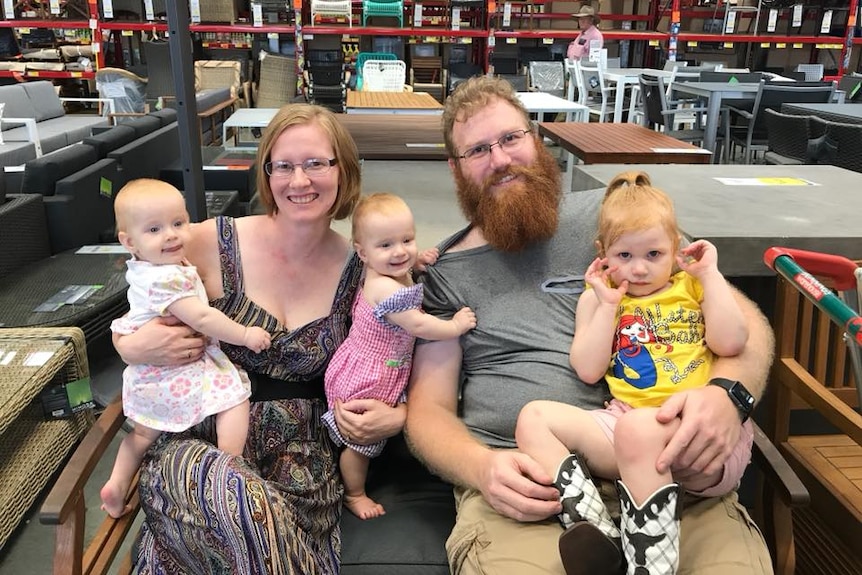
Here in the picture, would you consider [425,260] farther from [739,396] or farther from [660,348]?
[739,396]

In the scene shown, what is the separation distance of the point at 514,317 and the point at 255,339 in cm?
61

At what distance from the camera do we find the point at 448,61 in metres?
10.9

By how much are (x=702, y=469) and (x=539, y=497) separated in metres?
0.32

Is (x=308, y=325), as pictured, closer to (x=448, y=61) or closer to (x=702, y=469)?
(x=702, y=469)

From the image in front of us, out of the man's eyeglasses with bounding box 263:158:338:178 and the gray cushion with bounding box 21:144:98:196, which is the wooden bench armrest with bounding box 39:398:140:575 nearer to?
the man's eyeglasses with bounding box 263:158:338:178

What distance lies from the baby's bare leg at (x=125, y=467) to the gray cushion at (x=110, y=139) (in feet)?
10.3

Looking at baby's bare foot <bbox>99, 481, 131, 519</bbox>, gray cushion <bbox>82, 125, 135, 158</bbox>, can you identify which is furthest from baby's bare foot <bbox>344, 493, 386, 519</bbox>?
gray cushion <bbox>82, 125, 135, 158</bbox>

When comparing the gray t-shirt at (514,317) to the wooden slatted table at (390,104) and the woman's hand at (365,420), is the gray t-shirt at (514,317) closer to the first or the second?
the woman's hand at (365,420)

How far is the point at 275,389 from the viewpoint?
65.8 inches

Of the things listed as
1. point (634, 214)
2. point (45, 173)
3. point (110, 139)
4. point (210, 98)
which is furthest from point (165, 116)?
point (634, 214)

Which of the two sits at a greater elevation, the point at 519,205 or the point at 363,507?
the point at 519,205

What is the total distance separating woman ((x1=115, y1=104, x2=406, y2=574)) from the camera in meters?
1.36

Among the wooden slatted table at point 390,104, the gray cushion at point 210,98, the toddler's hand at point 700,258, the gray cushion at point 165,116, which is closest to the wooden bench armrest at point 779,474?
the toddler's hand at point 700,258

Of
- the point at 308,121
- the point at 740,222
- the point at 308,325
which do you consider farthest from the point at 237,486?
the point at 740,222
